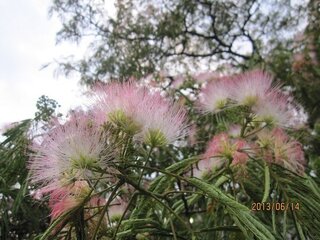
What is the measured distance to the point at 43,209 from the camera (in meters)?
1.94

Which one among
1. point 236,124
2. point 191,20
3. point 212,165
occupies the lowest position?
point 212,165

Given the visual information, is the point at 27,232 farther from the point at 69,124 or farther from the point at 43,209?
the point at 69,124

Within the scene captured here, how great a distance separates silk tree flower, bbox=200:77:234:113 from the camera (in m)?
1.97

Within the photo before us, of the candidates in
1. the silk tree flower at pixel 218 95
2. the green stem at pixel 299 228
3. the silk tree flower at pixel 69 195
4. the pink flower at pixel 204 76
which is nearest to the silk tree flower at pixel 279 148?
the silk tree flower at pixel 218 95

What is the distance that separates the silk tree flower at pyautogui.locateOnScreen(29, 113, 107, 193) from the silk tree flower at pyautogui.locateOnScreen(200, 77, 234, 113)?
93cm

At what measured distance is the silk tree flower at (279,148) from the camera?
1.79m

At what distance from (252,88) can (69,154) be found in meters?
0.88

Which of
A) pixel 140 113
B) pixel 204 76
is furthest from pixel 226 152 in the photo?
pixel 204 76

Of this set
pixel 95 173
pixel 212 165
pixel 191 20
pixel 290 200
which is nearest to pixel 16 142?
pixel 212 165

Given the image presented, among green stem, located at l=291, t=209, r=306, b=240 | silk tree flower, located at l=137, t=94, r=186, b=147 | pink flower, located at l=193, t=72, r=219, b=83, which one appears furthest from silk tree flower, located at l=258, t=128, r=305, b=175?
pink flower, located at l=193, t=72, r=219, b=83

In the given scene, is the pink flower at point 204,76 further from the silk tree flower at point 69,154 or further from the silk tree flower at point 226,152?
the silk tree flower at point 69,154

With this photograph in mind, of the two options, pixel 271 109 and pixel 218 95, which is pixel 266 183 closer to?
pixel 271 109

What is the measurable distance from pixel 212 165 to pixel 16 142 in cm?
65

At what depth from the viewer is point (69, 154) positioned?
3.49 feet
